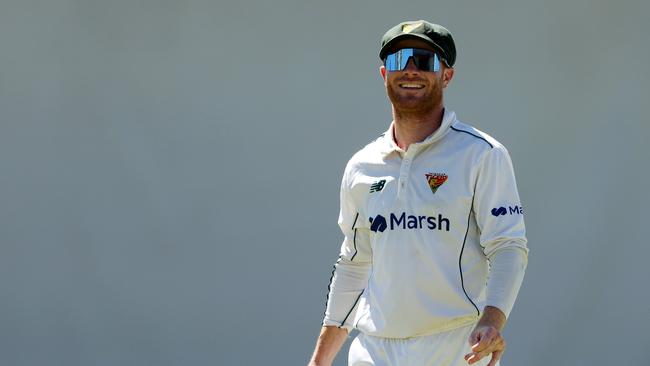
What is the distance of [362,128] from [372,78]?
0.24 metres

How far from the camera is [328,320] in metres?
3.56

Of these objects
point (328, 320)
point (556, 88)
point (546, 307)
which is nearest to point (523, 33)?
point (556, 88)

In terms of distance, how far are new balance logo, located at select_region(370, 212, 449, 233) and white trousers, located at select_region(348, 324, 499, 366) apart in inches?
11.3

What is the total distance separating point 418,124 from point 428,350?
0.63 metres

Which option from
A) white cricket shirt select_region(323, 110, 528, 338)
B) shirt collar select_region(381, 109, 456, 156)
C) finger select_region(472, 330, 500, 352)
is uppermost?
shirt collar select_region(381, 109, 456, 156)

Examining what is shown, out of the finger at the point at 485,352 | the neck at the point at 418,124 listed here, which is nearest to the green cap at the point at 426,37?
the neck at the point at 418,124

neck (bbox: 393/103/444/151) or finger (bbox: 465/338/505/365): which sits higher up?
neck (bbox: 393/103/444/151)

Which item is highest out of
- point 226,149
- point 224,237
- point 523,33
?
point 523,33

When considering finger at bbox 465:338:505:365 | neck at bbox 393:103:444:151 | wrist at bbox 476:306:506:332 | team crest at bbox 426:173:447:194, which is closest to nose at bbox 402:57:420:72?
neck at bbox 393:103:444:151

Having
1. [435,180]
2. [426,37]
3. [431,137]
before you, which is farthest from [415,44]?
[435,180]

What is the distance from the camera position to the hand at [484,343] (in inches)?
113

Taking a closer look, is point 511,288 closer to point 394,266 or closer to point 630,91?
point 394,266

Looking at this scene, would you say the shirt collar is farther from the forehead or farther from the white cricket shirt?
the forehead

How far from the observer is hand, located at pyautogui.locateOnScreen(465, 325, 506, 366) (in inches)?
113
